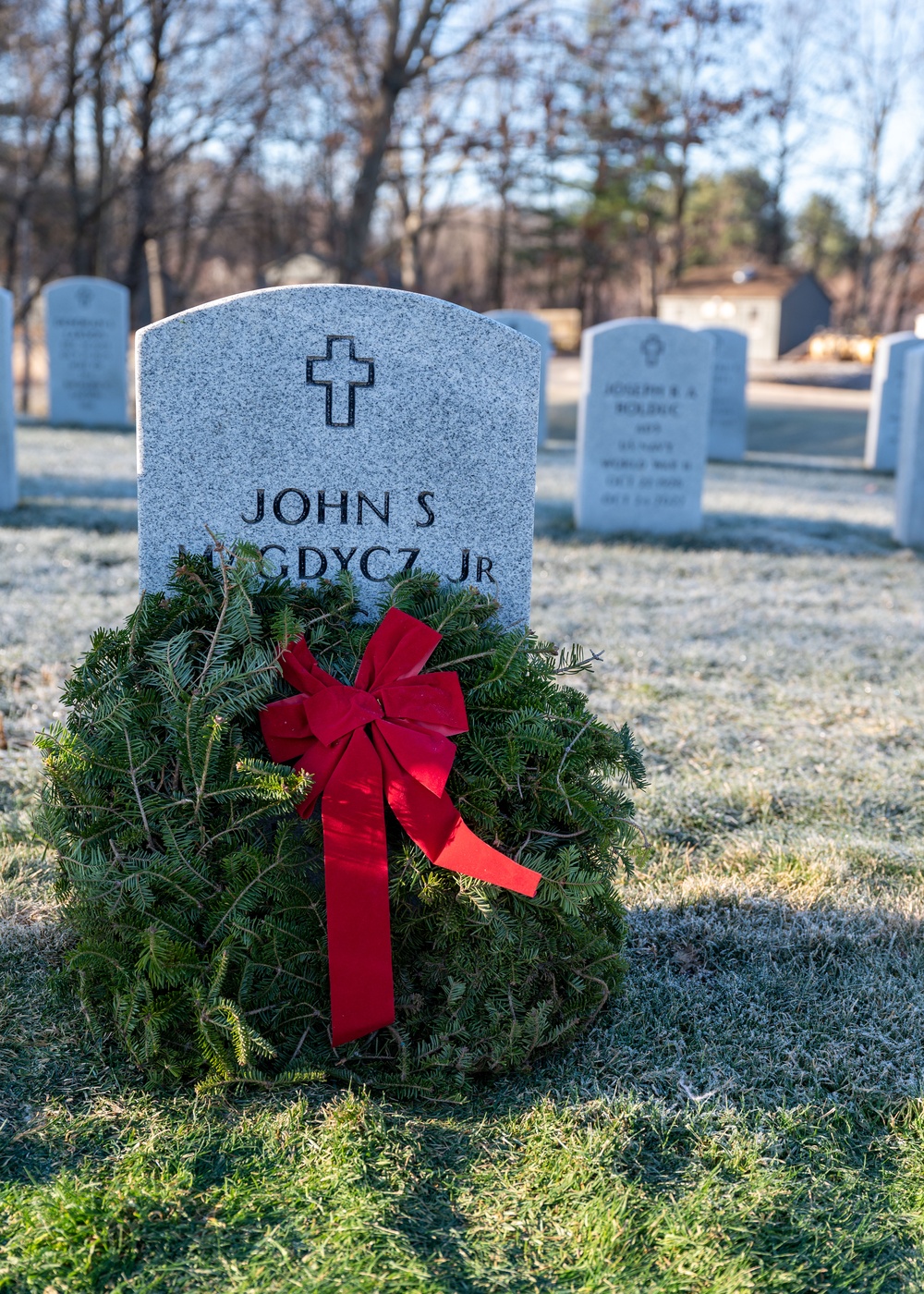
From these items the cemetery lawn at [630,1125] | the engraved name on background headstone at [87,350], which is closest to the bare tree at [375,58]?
the engraved name on background headstone at [87,350]

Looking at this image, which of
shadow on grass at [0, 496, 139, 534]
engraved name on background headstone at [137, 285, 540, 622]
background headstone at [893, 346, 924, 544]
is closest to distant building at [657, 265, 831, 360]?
background headstone at [893, 346, 924, 544]

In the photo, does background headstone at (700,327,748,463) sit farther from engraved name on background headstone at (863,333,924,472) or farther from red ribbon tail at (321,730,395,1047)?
red ribbon tail at (321,730,395,1047)

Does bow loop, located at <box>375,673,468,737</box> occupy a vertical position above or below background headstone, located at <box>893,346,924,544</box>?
below

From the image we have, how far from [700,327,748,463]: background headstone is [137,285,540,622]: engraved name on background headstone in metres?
11.9

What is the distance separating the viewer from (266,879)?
211 cm

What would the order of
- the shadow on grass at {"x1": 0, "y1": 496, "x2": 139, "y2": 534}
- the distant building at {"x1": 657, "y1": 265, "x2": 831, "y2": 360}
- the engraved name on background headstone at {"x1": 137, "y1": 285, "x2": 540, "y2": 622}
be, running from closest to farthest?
the engraved name on background headstone at {"x1": 137, "y1": 285, "x2": 540, "y2": 622}
the shadow on grass at {"x1": 0, "y1": 496, "x2": 139, "y2": 534}
the distant building at {"x1": 657, "y1": 265, "x2": 831, "y2": 360}

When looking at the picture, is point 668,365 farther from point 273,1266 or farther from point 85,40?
point 85,40

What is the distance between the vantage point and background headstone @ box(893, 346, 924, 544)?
833 cm

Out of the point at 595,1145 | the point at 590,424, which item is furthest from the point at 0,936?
the point at 590,424

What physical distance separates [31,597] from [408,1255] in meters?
4.68

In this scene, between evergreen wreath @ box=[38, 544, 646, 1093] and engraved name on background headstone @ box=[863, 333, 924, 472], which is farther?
engraved name on background headstone @ box=[863, 333, 924, 472]

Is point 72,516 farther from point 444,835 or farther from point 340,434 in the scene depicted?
point 444,835

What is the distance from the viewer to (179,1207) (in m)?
1.80

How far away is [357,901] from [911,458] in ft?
25.0
